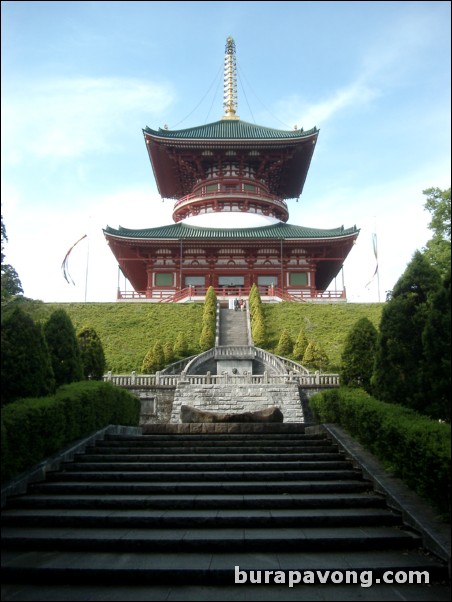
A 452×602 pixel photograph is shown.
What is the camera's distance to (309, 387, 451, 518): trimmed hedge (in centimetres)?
606

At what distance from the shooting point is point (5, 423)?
705cm

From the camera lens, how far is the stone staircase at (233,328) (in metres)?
29.9

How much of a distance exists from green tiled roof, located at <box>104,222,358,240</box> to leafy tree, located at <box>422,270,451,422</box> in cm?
3209

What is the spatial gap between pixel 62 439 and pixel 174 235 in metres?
31.8

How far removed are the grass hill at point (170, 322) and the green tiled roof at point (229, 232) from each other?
6.53 meters

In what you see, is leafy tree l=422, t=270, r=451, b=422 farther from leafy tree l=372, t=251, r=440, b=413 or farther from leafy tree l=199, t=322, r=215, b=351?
leafy tree l=199, t=322, r=215, b=351

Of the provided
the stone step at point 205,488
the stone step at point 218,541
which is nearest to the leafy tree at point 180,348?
the stone step at point 205,488

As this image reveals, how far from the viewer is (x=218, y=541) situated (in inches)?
243

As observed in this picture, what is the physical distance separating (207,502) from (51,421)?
3.10 m

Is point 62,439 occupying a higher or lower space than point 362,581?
higher

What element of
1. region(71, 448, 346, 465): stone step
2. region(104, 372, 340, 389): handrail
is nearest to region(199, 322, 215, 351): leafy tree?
region(104, 372, 340, 389): handrail

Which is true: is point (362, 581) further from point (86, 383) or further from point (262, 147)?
point (262, 147)

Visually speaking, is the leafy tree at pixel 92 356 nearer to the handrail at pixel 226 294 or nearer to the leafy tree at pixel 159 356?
the leafy tree at pixel 159 356

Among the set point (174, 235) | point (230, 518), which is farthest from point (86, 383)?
point (174, 235)
